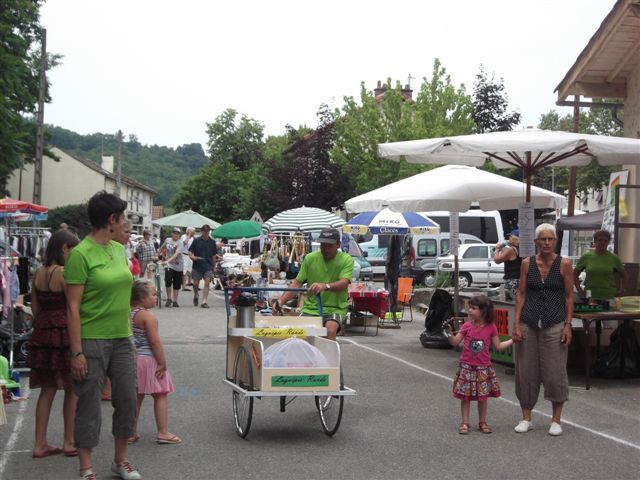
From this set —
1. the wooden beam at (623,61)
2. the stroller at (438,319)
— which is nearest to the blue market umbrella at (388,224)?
the wooden beam at (623,61)

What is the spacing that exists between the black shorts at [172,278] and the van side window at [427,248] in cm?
1468

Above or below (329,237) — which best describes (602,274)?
below

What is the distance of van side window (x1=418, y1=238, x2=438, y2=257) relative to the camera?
116 ft

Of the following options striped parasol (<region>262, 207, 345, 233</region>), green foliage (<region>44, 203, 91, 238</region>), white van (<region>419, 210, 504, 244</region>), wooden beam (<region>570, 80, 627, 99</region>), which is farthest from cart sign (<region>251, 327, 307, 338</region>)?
green foliage (<region>44, 203, 91, 238</region>)

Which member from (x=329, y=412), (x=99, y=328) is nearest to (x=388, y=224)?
(x=329, y=412)

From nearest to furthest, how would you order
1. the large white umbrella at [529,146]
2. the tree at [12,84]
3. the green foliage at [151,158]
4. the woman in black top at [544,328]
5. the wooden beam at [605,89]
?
the woman in black top at [544,328]
the large white umbrella at [529,146]
the wooden beam at [605,89]
the tree at [12,84]
the green foliage at [151,158]

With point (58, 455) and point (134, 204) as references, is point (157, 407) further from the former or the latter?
point (134, 204)

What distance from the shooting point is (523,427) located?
8.40m

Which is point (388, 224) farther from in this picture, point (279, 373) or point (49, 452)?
point (49, 452)

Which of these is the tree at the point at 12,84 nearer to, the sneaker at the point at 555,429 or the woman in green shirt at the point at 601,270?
the woman in green shirt at the point at 601,270

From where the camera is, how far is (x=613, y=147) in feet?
39.4

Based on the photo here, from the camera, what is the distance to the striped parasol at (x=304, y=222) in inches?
1029

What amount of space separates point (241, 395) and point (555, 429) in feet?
9.07

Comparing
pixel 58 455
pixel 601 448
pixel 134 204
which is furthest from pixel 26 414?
pixel 134 204
